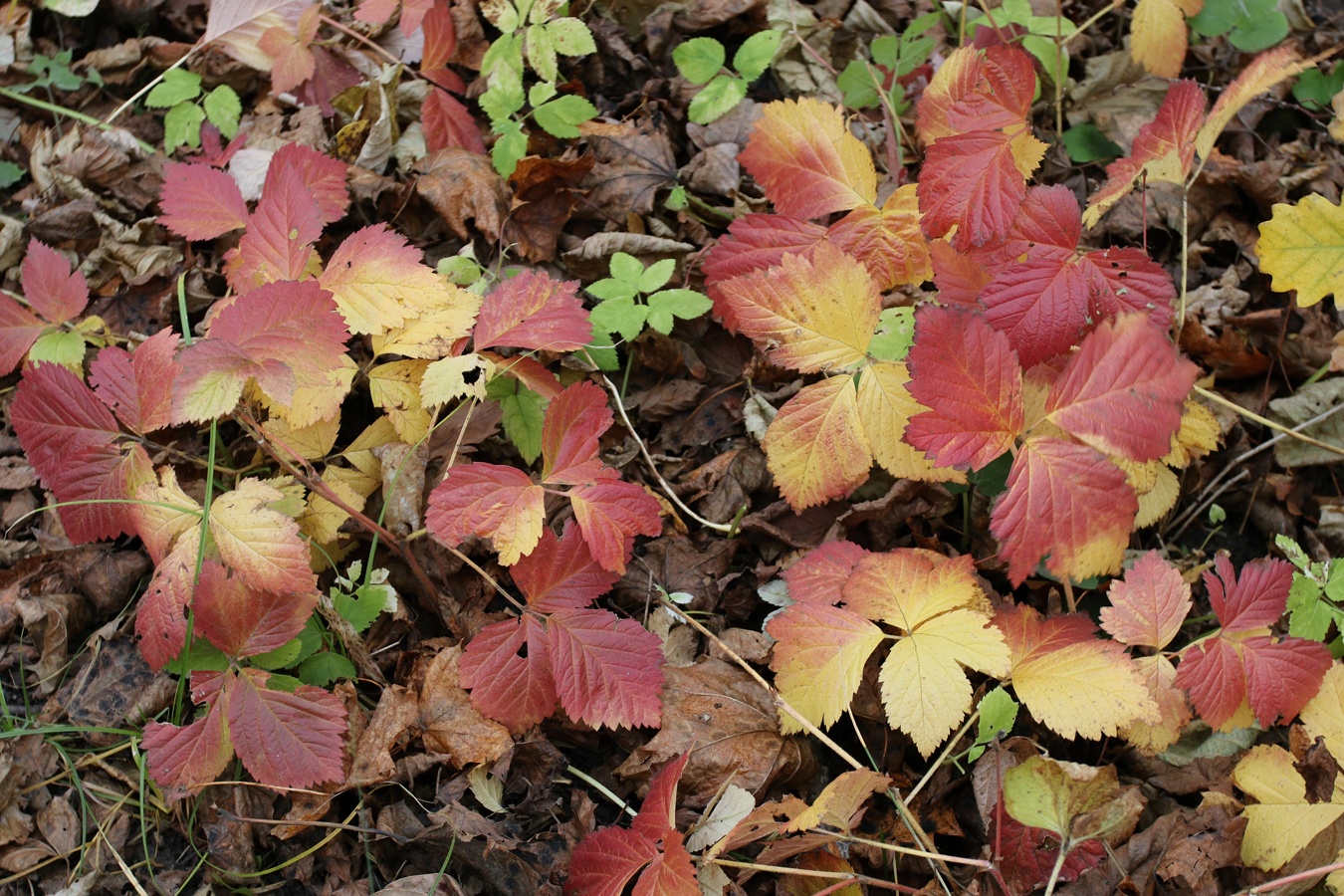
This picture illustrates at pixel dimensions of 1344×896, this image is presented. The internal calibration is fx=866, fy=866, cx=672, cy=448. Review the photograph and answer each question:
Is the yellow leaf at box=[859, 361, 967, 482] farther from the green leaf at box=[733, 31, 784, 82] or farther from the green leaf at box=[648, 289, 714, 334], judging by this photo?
the green leaf at box=[733, 31, 784, 82]

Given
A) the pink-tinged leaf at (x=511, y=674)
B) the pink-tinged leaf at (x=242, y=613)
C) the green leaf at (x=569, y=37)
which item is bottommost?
the pink-tinged leaf at (x=511, y=674)

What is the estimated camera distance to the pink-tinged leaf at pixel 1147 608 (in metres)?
1.61

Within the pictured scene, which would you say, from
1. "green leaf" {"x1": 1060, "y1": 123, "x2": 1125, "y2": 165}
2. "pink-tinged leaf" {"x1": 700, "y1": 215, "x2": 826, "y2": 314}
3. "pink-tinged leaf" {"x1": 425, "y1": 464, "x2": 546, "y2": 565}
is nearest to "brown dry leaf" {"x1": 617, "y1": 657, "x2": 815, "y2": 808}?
"pink-tinged leaf" {"x1": 425, "y1": 464, "x2": 546, "y2": 565}

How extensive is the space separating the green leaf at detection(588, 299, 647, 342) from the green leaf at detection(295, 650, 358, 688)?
873 millimetres

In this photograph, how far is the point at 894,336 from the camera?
6.18ft

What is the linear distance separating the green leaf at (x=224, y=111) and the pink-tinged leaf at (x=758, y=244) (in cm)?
140

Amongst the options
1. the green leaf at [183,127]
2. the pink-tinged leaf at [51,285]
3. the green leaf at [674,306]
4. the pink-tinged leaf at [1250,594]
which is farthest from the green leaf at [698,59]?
the pink-tinged leaf at [1250,594]

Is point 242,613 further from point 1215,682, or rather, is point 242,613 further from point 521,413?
point 1215,682

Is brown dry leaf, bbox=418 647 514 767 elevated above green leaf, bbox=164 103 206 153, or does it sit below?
below

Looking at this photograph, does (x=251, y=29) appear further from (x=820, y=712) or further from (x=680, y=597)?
(x=820, y=712)

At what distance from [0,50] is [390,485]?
1.84 meters

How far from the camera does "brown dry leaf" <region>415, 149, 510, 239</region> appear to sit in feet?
7.17

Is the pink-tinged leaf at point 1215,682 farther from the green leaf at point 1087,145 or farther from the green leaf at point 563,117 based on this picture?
the green leaf at point 563,117

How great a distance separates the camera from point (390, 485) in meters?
1.84
